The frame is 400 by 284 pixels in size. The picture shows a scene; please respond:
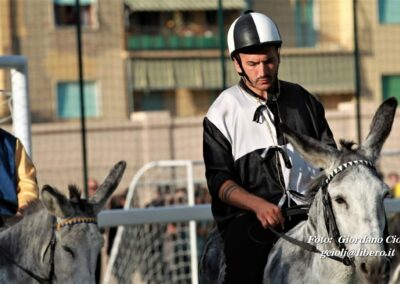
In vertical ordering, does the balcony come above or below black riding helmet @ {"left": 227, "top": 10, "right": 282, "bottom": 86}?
below

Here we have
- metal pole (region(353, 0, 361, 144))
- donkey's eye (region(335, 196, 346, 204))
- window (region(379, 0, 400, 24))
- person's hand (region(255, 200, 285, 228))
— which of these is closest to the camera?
donkey's eye (region(335, 196, 346, 204))

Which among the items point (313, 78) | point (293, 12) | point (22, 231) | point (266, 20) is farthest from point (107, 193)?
point (293, 12)

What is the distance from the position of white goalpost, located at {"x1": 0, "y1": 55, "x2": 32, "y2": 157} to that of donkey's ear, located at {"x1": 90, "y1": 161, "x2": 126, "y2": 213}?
8.47ft

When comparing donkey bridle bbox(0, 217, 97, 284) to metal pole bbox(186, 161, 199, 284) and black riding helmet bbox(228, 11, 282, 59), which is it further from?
metal pole bbox(186, 161, 199, 284)

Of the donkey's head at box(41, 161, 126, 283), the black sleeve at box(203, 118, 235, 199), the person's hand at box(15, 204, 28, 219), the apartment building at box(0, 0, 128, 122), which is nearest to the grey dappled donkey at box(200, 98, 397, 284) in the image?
the black sleeve at box(203, 118, 235, 199)

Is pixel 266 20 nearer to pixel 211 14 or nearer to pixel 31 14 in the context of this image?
pixel 31 14

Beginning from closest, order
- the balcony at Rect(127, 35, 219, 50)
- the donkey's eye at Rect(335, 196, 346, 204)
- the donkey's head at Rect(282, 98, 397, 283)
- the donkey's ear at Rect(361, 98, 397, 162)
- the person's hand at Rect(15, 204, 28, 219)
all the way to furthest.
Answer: the donkey's head at Rect(282, 98, 397, 283), the donkey's eye at Rect(335, 196, 346, 204), the donkey's ear at Rect(361, 98, 397, 162), the person's hand at Rect(15, 204, 28, 219), the balcony at Rect(127, 35, 219, 50)

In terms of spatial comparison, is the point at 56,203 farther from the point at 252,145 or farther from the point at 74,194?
the point at 252,145

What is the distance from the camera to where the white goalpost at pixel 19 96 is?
371 inches

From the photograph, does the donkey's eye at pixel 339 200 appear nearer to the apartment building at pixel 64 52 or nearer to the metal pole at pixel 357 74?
the metal pole at pixel 357 74

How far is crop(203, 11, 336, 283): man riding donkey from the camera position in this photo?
656 centimetres

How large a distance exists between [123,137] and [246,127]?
1941cm

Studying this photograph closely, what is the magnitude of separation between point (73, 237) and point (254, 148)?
1.07 meters

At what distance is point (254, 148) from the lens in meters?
6.60
